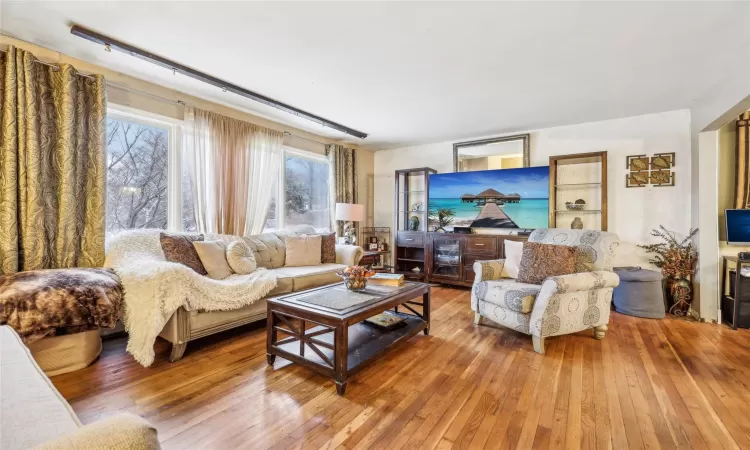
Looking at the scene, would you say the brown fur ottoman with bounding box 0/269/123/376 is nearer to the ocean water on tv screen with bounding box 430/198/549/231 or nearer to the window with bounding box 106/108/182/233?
the window with bounding box 106/108/182/233

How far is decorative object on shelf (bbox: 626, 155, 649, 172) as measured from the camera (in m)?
3.74

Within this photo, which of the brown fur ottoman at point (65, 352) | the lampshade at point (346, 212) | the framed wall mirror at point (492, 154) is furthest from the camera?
the lampshade at point (346, 212)

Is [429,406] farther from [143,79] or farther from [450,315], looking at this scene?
[143,79]

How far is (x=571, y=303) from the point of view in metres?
2.47

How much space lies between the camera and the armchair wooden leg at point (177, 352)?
2.22 meters

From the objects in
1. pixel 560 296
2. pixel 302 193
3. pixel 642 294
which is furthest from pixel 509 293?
pixel 302 193

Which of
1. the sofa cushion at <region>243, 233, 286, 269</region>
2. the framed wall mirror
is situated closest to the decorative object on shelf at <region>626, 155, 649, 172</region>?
the framed wall mirror

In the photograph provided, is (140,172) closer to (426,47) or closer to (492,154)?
(426,47)

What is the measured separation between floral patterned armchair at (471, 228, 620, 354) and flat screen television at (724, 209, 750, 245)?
1.40m

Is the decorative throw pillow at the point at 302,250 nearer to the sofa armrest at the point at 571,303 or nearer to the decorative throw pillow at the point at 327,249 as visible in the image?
the decorative throw pillow at the point at 327,249

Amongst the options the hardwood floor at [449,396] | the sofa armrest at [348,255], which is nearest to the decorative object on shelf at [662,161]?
the hardwood floor at [449,396]

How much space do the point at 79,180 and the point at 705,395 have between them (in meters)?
4.45

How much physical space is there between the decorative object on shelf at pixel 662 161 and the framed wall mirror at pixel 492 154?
1323 millimetres

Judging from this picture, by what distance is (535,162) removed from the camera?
14.4ft
